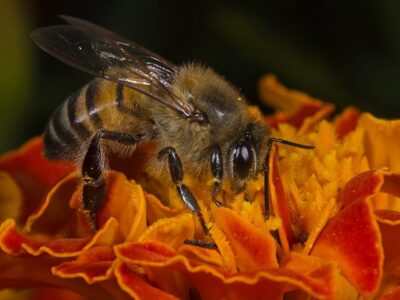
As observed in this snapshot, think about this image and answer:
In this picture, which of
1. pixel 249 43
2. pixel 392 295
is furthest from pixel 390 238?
pixel 249 43

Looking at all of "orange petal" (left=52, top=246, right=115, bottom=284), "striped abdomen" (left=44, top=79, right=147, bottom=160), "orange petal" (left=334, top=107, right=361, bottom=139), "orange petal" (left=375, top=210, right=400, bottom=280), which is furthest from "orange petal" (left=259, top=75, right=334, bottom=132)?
"orange petal" (left=52, top=246, right=115, bottom=284)

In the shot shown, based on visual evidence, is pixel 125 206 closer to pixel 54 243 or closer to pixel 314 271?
pixel 54 243

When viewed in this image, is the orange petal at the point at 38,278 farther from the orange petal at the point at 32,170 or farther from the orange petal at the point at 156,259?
the orange petal at the point at 32,170

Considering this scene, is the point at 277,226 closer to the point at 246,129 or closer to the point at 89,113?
the point at 246,129

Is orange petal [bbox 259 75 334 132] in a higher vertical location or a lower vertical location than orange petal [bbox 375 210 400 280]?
lower

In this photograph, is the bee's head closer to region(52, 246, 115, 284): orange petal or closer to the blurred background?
region(52, 246, 115, 284): orange petal

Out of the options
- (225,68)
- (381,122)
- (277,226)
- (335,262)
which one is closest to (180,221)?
(277,226)

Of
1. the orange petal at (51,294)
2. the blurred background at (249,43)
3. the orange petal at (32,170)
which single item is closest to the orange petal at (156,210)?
the orange petal at (51,294)
